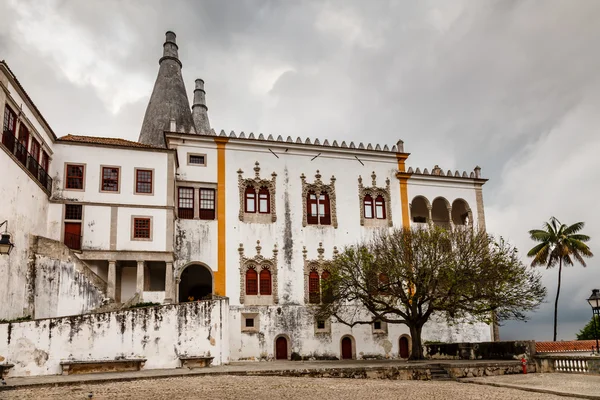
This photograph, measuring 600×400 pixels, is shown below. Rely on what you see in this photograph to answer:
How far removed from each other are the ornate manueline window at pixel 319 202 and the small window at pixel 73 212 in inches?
470

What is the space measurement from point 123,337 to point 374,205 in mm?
17405

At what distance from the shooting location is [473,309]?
2533 centimetres

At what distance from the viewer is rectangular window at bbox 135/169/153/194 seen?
2687 centimetres

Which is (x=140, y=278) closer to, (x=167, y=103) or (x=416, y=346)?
(x=416, y=346)

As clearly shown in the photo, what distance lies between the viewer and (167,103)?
40188 millimetres

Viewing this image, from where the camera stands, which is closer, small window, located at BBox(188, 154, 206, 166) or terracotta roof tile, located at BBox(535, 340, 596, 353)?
small window, located at BBox(188, 154, 206, 166)

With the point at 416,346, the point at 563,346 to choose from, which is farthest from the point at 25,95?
the point at 563,346

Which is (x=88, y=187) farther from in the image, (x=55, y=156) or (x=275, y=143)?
(x=275, y=143)

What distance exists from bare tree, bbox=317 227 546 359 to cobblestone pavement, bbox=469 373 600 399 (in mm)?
4196

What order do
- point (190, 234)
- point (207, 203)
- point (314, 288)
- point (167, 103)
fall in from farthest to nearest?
point (167, 103) → point (314, 288) → point (207, 203) → point (190, 234)

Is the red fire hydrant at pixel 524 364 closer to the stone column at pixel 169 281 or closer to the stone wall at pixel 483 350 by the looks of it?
the stone wall at pixel 483 350

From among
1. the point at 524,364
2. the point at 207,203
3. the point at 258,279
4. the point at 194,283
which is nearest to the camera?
the point at 524,364

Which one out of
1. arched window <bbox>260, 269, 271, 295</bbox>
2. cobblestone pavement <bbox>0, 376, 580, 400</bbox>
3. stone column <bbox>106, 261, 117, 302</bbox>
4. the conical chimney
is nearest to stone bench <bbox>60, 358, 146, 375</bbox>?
cobblestone pavement <bbox>0, 376, 580, 400</bbox>

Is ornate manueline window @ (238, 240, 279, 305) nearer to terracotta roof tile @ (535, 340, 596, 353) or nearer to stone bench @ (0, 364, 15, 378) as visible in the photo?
stone bench @ (0, 364, 15, 378)
